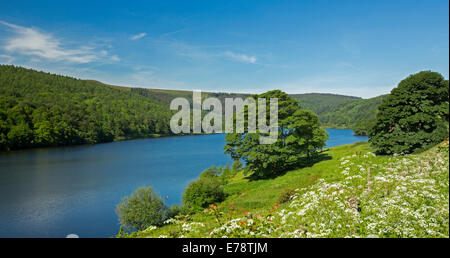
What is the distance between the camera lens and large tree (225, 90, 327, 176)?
24.4 metres

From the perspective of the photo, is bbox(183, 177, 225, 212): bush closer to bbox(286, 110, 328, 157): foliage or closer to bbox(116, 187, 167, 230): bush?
bbox(116, 187, 167, 230): bush

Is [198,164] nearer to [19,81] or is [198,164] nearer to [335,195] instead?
[335,195]

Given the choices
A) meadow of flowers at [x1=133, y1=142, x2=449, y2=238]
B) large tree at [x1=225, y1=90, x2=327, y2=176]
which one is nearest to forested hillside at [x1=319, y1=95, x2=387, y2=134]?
large tree at [x1=225, y1=90, x2=327, y2=176]

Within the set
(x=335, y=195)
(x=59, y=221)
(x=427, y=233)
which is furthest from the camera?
(x=59, y=221)

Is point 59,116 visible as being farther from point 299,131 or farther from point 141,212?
point 299,131

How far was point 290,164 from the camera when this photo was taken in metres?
28.3

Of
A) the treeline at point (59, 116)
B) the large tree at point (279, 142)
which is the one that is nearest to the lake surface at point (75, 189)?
the large tree at point (279, 142)

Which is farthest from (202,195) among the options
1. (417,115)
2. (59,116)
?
(59,116)

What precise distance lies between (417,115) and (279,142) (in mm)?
11236

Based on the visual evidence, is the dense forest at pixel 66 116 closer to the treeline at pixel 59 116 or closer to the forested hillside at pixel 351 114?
the treeline at pixel 59 116

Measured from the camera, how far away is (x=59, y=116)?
92062 millimetres
